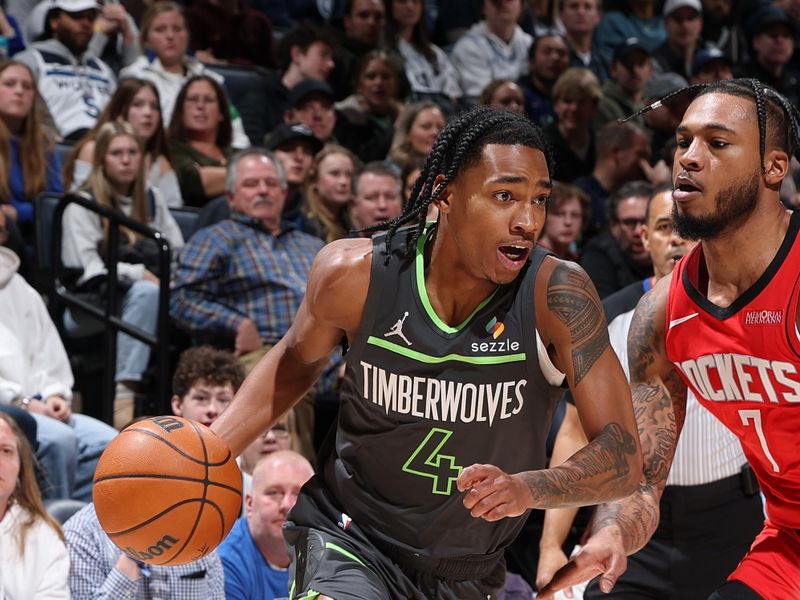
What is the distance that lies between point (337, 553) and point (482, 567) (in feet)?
1.33

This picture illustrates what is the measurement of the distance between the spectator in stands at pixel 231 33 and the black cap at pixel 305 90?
48.0 inches

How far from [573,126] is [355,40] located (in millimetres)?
1789

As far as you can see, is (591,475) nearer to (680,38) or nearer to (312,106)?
(312,106)

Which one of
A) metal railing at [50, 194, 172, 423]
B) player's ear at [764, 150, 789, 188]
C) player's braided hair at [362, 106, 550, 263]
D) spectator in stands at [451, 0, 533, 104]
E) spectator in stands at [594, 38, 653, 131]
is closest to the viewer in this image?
player's braided hair at [362, 106, 550, 263]

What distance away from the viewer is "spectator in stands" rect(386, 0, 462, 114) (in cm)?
984

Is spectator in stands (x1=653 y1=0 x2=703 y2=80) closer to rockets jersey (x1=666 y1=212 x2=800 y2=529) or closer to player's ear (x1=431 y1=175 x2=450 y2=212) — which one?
rockets jersey (x1=666 y1=212 x2=800 y2=529)

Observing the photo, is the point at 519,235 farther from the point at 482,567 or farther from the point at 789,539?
the point at 789,539

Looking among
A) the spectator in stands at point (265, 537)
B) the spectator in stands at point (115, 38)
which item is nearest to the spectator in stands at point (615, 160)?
the spectator in stands at point (115, 38)

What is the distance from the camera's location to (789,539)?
356 centimetres

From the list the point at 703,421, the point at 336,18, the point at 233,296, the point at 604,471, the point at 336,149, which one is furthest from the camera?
the point at 336,18

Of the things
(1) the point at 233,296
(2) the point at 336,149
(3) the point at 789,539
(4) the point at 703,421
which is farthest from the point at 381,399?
(2) the point at 336,149

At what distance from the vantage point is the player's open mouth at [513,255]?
3285 mm

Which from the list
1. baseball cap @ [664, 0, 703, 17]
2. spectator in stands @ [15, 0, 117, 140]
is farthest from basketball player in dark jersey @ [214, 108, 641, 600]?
baseball cap @ [664, 0, 703, 17]

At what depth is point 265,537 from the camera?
5.25 m
